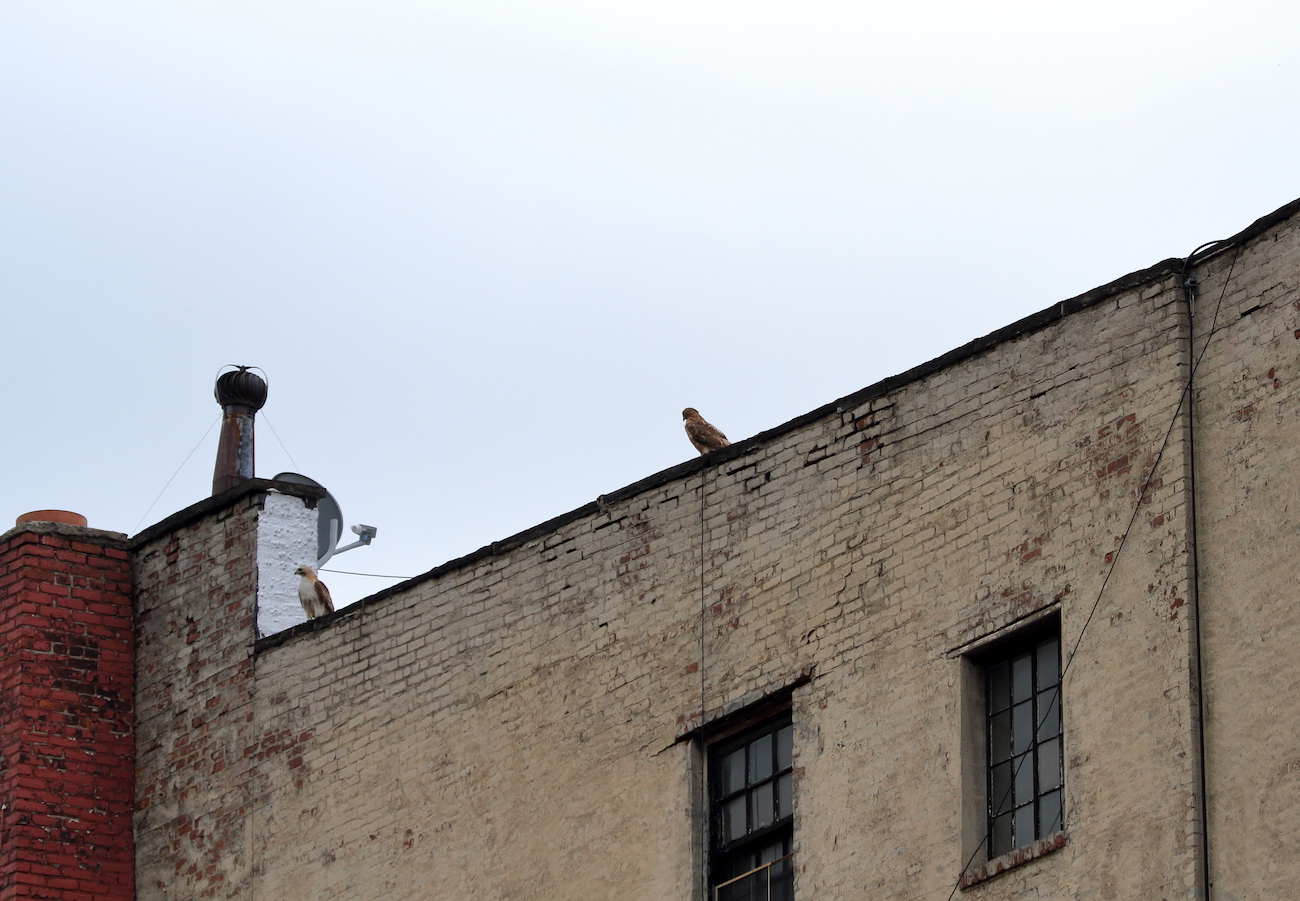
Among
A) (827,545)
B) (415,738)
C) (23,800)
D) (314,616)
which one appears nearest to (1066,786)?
(827,545)

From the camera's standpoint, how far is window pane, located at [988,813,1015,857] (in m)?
16.0

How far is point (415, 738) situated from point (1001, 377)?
519 cm

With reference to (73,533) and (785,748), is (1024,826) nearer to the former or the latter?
(785,748)

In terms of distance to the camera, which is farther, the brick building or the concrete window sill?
the concrete window sill

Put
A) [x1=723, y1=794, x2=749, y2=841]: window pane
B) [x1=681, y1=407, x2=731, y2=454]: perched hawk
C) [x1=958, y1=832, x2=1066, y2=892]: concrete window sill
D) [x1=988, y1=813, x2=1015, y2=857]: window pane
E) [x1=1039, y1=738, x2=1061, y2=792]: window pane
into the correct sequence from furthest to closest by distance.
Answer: [x1=681, y1=407, x2=731, y2=454]: perched hawk, [x1=723, y1=794, x2=749, y2=841]: window pane, [x1=988, y1=813, x2=1015, y2=857]: window pane, [x1=1039, y1=738, x2=1061, y2=792]: window pane, [x1=958, y1=832, x2=1066, y2=892]: concrete window sill

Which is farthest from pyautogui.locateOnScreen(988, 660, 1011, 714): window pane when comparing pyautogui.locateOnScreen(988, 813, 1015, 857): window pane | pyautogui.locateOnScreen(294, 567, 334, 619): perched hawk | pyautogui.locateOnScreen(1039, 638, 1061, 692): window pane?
pyautogui.locateOnScreen(294, 567, 334, 619): perched hawk

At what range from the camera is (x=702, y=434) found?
20.3 metres

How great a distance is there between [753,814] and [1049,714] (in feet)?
7.71

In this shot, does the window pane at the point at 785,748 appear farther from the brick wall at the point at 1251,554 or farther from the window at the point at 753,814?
the brick wall at the point at 1251,554

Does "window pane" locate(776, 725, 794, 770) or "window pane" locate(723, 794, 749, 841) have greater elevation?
"window pane" locate(776, 725, 794, 770)

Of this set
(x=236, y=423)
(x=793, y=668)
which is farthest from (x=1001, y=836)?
(x=236, y=423)

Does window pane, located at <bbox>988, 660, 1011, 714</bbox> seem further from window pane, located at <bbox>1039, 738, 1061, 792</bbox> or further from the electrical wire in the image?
the electrical wire

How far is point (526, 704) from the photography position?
62.3 ft

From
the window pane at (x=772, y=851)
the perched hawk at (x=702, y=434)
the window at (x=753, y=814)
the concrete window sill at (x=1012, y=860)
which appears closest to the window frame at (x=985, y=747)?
the concrete window sill at (x=1012, y=860)
